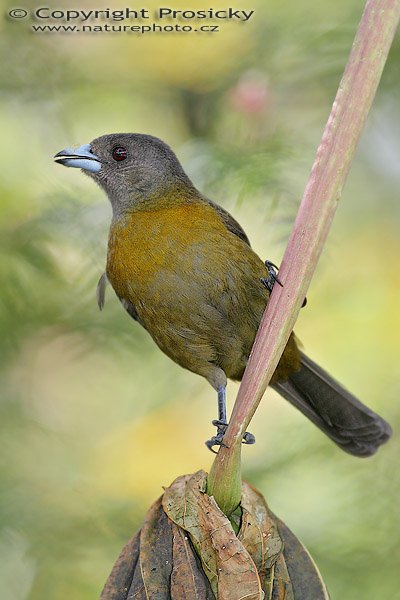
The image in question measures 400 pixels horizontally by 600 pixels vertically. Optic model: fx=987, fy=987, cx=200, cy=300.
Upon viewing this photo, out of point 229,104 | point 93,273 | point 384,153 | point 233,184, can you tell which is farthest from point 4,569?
point 384,153

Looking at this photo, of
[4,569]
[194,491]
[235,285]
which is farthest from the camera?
[4,569]

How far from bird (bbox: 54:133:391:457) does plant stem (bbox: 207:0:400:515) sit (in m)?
0.95

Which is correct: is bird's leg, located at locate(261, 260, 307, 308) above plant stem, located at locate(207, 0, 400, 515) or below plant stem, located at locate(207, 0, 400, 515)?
above

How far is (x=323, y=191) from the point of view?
1552mm

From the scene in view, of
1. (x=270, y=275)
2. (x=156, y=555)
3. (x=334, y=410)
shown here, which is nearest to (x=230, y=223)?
(x=270, y=275)

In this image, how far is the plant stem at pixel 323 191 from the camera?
1.51 metres

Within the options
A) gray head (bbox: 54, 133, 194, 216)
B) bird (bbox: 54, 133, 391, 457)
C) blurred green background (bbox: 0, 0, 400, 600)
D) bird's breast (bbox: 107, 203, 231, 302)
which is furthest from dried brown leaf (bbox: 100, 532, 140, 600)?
gray head (bbox: 54, 133, 194, 216)

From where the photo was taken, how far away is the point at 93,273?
3.06 m

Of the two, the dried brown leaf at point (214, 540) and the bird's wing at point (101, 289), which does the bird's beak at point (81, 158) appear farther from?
the dried brown leaf at point (214, 540)

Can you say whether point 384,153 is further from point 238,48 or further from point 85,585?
point 85,585

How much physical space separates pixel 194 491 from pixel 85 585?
1.45 metres

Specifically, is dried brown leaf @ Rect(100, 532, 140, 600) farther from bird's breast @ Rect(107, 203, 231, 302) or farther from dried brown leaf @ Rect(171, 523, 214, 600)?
bird's breast @ Rect(107, 203, 231, 302)

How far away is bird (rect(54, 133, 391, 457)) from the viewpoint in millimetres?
2680

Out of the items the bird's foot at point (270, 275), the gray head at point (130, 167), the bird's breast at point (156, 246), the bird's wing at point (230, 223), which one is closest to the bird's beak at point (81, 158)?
the gray head at point (130, 167)
